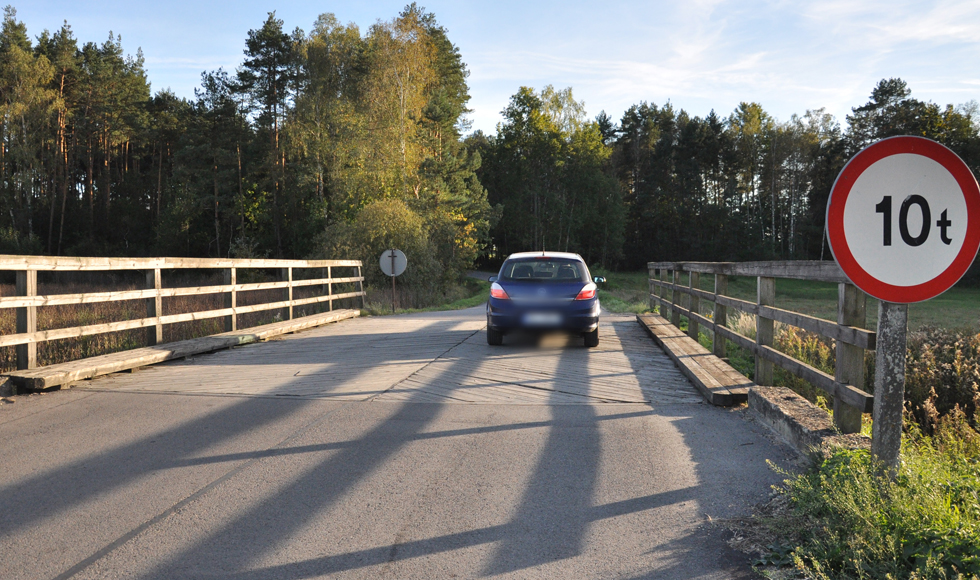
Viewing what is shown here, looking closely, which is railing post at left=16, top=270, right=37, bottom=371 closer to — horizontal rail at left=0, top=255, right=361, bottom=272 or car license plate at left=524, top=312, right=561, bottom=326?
horizontal rail at left=0, top=255, right=361, bottom=272

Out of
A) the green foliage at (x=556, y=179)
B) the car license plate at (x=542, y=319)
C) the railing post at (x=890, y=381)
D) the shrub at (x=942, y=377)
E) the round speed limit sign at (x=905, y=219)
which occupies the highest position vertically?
the green foliage at (x=556, y=179)

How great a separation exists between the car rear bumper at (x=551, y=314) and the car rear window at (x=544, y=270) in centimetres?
54

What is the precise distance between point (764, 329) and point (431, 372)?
373 cm

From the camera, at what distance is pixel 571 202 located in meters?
62.3

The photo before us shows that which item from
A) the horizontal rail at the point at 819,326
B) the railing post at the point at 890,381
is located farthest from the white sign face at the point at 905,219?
the horizontal rail at the point at 819,326

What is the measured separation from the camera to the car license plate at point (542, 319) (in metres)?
10.1

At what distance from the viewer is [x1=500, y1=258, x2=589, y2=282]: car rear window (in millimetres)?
10531

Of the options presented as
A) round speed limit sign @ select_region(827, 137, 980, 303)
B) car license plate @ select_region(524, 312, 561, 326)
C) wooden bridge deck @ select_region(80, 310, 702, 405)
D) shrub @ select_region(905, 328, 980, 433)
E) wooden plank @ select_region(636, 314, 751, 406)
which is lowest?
shrub @ select_region(905, 328, 980, 433)

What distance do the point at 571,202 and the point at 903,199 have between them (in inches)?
2359

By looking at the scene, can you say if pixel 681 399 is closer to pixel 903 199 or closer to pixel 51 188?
pixel 903 199

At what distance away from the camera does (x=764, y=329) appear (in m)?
6.32

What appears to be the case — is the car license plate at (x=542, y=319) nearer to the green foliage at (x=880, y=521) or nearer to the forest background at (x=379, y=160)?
the green foliage at (x=880, y=521)

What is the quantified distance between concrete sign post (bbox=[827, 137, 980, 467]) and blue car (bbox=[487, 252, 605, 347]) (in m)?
6.83

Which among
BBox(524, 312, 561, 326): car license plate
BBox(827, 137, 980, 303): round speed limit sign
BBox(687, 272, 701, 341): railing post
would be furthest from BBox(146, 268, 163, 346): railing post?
Result: BBox(827, 137, 980, 303): round speed limit sign
